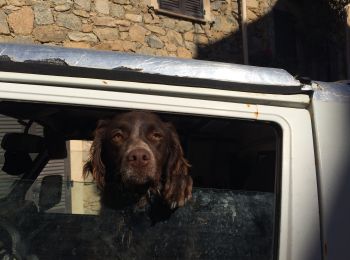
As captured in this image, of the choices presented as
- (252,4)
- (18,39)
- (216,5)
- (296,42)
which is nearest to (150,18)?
(216,5)

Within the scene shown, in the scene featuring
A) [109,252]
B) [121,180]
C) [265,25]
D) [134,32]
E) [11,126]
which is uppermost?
[265,25]

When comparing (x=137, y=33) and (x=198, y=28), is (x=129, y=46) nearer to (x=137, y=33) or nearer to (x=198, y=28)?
(x=137, y=33)

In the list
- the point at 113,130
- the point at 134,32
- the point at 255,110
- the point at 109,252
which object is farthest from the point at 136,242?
the point at 134,32

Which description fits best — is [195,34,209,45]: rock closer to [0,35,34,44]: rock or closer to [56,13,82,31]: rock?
[56,13,82,31]: rock

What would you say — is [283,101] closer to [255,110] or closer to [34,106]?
[255,110]

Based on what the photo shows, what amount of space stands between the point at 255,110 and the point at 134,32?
8074 millimetres

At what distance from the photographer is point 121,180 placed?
6.47 ft

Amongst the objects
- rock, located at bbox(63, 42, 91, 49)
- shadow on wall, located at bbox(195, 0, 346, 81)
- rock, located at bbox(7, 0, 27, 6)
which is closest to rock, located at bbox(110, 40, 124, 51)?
rock, located at bbox(63, 42, 91, 49)

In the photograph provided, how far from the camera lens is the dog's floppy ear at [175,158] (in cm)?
196

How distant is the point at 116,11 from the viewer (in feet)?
31.6

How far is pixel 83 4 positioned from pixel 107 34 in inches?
23.6

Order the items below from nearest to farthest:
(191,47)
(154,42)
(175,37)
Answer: (154,42)
(175,37)
(191,47)

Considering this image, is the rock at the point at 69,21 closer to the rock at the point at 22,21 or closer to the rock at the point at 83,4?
the rock at the point at 83,4

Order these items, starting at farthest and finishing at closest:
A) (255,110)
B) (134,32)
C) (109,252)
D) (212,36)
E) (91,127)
→ (212,36), (134,32), (91,127), (255,110), (109,252)
